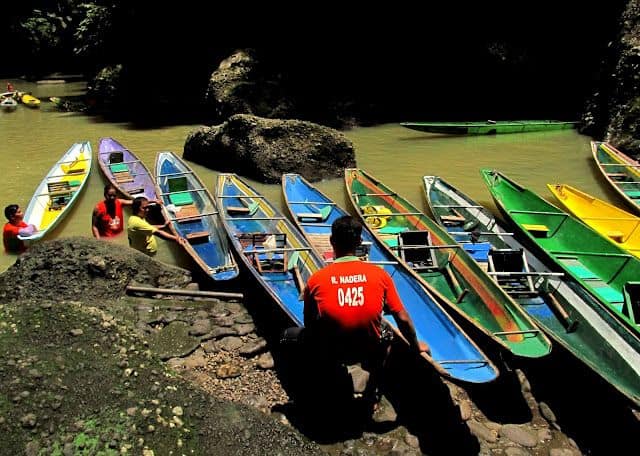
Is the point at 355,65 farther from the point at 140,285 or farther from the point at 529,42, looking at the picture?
the point at 140,285

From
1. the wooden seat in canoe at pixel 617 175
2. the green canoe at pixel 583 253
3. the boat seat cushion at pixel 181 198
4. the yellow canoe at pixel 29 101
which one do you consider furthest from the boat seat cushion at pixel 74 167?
the wooden seat in canoe at pixel 617 175

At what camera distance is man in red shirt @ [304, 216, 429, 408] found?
12.7 feet

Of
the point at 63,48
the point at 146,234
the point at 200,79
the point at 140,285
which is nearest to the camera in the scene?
the point at 140,285

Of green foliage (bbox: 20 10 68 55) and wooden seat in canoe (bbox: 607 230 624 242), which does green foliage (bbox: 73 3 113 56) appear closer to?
green foliage (bbox: 20 10 68 55)

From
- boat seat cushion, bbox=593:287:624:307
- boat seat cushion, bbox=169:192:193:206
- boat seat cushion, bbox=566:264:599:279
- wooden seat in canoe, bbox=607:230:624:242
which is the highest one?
wooden seat in canoe, bbox=607:230:624:242

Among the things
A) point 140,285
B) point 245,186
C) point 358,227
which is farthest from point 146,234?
point 358,227

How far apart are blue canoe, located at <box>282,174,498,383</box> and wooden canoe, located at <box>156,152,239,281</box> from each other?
141 cm

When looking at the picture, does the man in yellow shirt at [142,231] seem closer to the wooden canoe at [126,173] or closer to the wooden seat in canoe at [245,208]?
the wooden seat in canoe at [245,208]

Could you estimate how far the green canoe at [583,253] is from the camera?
20.3 ft

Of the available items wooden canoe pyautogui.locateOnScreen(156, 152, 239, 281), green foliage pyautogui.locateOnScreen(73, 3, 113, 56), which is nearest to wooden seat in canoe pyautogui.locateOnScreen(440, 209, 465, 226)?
wooden canoe pyautogui.locateOnScreen(156, 152, 239, 281)

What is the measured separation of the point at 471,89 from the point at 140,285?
17713 mm

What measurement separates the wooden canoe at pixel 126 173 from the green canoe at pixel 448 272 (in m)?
4.39

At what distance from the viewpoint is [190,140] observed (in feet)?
46.0

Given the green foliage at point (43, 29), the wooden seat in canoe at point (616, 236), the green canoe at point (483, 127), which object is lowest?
the wooden seat in canoe at point (616, 236)
